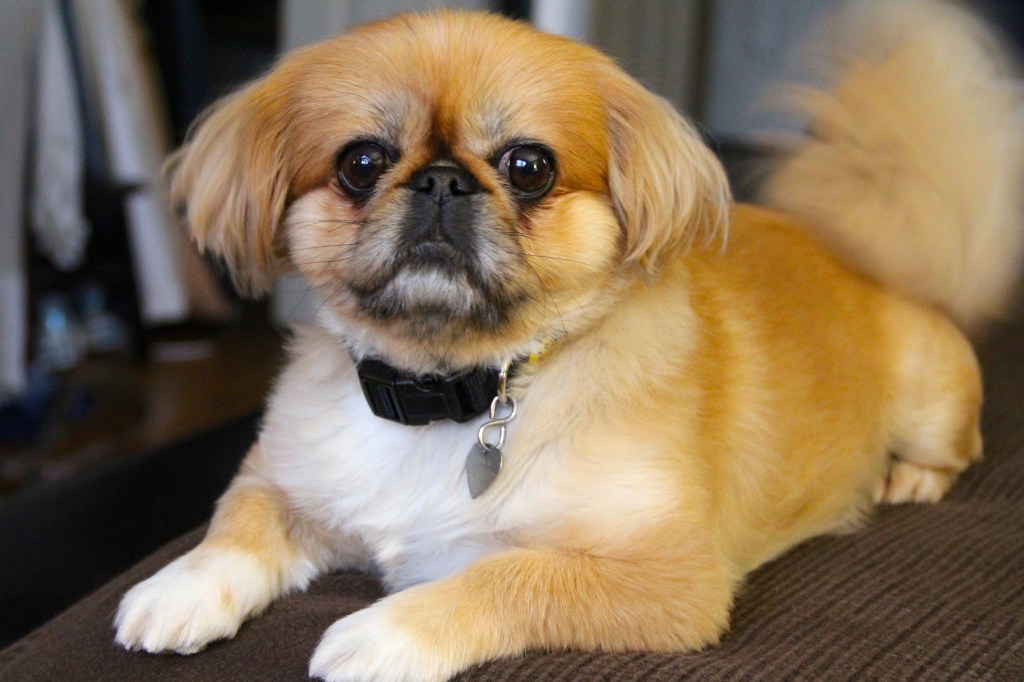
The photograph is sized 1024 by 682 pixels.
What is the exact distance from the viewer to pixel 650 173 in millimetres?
1307

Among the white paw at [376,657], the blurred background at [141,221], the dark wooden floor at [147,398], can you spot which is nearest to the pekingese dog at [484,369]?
the white paw at [376,657]

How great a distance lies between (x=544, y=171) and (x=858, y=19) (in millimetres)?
954

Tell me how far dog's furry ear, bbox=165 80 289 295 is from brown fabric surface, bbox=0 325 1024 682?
17.8 inches

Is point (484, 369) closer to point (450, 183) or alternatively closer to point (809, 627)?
point (450, 183)

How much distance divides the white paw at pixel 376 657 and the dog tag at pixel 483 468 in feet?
0.75

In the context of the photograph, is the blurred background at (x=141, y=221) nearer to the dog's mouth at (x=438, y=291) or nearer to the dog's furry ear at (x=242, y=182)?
the dog's furry ear at (x=242, y=182)

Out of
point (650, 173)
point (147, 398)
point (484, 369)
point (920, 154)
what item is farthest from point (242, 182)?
point (147, 398)

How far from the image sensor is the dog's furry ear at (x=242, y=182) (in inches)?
52.3

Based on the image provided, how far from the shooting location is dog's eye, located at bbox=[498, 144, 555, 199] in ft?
4.08

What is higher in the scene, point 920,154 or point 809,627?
point 920,154

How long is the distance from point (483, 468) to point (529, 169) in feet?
1.28

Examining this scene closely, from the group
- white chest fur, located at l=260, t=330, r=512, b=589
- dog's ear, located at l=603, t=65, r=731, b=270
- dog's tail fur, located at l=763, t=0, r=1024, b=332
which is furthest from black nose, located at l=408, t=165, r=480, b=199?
dog's tail fur, located at l=763, t=0, r=1024, b=332

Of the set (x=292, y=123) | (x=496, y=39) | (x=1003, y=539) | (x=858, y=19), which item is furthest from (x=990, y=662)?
(x=858, y=19)

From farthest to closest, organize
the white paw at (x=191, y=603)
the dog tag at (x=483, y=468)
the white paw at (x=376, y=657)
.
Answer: the dog tag at (x=483, y=468) → the white paw at (x=191, y=603) → the white paw at (x=376, y=657)
